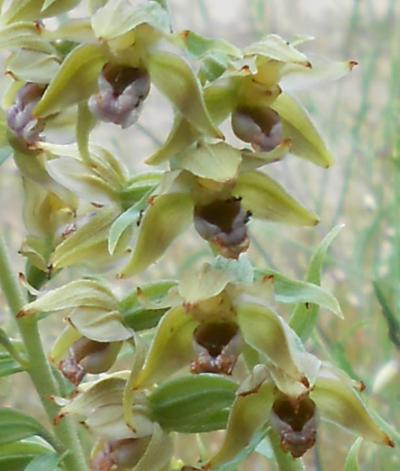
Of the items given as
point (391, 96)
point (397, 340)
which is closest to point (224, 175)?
point (397, 340)

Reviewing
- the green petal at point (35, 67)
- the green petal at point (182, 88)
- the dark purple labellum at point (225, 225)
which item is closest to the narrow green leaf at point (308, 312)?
the dark purple labellum at point (225, 225)

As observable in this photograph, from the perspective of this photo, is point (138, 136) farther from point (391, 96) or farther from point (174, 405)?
point (174, 405)

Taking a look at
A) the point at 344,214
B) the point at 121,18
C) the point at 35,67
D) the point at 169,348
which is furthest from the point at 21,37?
the point at 344,214

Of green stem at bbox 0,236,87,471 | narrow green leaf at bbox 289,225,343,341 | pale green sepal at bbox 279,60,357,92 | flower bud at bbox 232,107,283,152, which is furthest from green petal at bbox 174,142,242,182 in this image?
green stem at bbox 0,236,87,471

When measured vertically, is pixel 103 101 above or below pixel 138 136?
above

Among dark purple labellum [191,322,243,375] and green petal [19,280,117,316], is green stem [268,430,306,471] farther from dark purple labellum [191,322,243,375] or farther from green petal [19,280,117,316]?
green petal [19,280,117,316]
